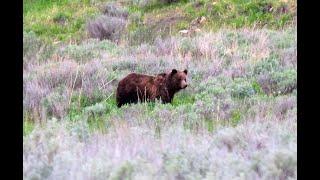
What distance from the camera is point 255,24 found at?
18.3 meters

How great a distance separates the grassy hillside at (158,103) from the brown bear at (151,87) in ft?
0.96

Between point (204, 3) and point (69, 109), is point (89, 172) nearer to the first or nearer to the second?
point (69, 109)

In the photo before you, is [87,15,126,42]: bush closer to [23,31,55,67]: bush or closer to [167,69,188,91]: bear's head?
[23,31,55,67]: bush

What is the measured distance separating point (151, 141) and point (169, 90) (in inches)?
168

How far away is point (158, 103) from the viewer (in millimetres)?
10531

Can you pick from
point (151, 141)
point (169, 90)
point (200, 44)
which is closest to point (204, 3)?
point (200, 44)

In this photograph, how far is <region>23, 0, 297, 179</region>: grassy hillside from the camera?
5.75 m

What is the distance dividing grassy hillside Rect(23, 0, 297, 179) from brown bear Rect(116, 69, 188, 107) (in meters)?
0.29

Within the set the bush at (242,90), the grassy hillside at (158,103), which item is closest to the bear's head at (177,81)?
the grassy hillside at (158,103)

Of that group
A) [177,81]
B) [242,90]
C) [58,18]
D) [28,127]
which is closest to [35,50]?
[58,18]

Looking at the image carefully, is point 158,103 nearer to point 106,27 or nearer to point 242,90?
point 242,90

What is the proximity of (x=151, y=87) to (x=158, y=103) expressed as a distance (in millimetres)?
628
